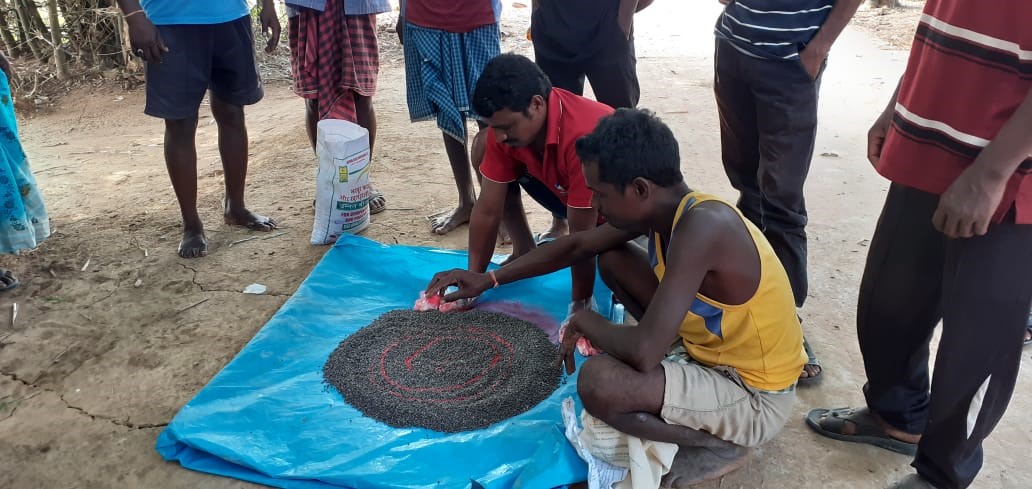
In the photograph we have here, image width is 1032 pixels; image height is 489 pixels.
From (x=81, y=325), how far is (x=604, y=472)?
198 centimetres

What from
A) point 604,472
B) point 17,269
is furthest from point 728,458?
point 17,269

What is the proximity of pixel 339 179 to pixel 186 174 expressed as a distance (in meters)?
0.63

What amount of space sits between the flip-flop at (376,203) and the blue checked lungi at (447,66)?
1.88 feet

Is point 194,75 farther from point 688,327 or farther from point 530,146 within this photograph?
point 688,327

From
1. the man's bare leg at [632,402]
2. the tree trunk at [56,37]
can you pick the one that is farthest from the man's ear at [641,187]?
the tree trunk at [56,37]

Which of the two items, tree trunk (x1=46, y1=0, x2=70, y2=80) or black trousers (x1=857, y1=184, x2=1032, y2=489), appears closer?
black trousers (x1=857, y1=184, x2=1032, y2=489)

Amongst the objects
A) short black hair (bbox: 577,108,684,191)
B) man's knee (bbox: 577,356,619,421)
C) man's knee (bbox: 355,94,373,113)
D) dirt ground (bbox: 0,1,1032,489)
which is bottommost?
dirt ground (bbox: 0,1,1032,489)

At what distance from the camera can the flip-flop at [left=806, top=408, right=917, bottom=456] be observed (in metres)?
1.93

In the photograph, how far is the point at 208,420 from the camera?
6.62ft

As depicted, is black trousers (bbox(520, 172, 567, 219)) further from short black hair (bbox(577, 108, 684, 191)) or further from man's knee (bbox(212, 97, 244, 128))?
man's knee (bbox(212, 97, 244, 128))

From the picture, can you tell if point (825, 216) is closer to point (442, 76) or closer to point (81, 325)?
point (442, 76)

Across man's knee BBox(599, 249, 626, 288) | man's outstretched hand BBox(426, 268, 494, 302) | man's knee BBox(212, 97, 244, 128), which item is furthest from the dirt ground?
man's outstretched hand BBox(426, 268, 494, 302)

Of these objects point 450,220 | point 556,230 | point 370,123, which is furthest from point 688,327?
point 370,123

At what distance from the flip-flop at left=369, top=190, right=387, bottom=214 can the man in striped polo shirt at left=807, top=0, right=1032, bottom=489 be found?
2.28 meters
